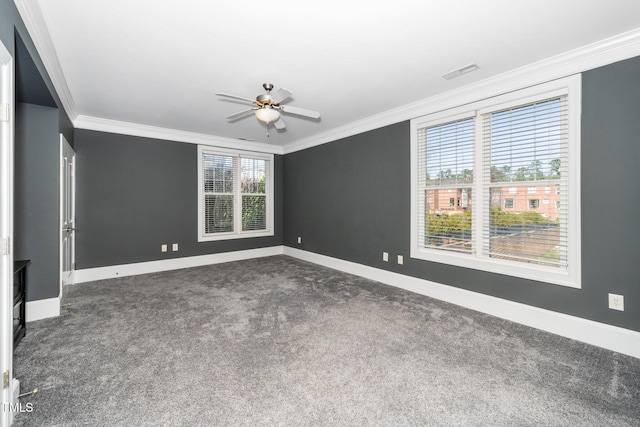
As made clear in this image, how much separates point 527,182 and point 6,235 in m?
4.13

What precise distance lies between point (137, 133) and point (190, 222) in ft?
5.89

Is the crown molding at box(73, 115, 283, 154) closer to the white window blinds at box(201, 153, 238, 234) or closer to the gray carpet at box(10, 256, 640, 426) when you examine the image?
the white window blinds at box(201, 153, 238, 234)

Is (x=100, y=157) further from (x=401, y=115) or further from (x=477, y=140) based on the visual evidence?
(x=477, y=140)

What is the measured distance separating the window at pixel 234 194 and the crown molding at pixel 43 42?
2488mm

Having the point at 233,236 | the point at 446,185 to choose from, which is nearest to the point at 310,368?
the point at 446,185

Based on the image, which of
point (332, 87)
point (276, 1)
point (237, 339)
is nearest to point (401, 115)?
point (332, 87)

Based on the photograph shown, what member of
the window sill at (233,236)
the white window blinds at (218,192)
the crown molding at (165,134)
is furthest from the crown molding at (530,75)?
the window sill at (233,236)

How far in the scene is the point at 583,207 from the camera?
8.39 feet

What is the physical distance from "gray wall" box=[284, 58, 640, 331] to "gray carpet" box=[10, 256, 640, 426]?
415 mm

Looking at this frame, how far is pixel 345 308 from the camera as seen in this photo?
3.35 m

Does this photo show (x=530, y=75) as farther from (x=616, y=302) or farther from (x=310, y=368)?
(x=310, y=368)

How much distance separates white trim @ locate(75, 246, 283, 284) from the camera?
14.8ft

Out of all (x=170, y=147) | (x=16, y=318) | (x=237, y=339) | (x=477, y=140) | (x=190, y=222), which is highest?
(x=170, y=147)

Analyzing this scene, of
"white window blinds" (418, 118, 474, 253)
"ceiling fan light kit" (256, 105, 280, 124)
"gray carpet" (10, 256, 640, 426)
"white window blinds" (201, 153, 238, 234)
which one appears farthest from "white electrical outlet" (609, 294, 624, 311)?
"white window blinds" (201, 153, 238, 234)
